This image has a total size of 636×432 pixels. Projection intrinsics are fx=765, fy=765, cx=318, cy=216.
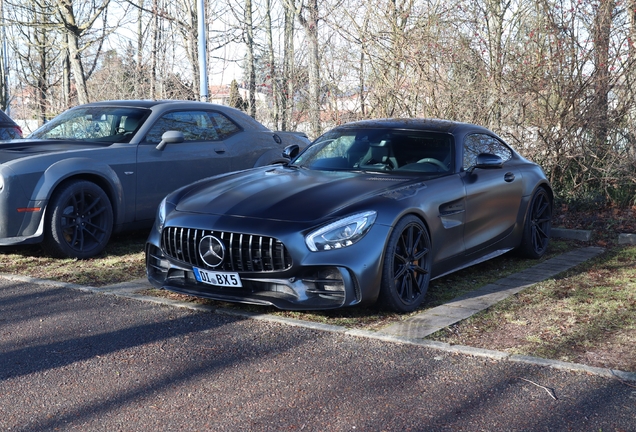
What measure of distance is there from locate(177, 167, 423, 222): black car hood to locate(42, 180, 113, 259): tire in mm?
1750

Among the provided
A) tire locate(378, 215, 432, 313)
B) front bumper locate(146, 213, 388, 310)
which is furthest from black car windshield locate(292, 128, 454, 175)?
front bumper locate(146, 213, 388, 310)

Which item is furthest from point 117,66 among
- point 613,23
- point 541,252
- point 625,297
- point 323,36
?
point 625,297

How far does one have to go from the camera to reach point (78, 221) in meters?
7.61

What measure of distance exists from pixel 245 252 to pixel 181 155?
11.5 ft

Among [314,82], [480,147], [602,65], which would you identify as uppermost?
[314,82]

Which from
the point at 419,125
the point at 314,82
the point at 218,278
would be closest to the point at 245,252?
the point at 218,278

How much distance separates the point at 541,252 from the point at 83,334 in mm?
4725

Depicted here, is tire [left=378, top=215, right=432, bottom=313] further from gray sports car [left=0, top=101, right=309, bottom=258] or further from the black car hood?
gray sports car [left=0, top=101, right=309, bottom=258]

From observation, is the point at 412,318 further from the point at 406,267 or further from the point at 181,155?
the point at 181,155

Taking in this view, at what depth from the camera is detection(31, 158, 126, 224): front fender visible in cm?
727

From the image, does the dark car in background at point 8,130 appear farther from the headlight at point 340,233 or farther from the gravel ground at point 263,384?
the headlight at point 340,233

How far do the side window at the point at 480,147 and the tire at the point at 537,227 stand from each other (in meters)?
0.55

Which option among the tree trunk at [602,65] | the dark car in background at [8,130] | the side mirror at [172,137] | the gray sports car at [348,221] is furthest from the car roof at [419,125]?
the dark car in background at [8,130]

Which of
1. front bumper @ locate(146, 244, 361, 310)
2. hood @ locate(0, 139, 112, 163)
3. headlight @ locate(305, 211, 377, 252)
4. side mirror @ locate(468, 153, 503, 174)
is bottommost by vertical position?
front bumper @ locate(146, 244, 361, 310)
